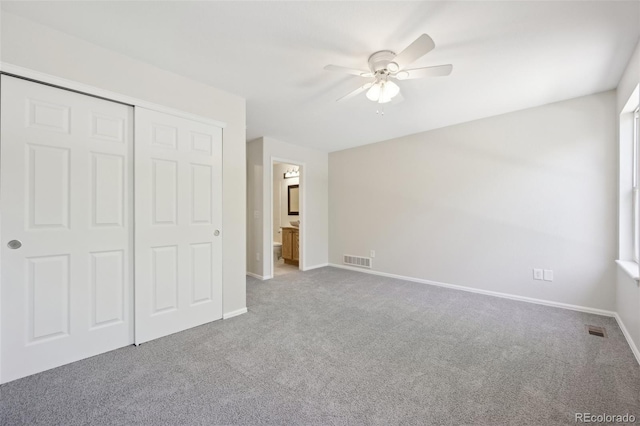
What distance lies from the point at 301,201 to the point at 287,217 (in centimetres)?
152

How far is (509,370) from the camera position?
1.88m

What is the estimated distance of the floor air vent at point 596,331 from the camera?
7.88ft

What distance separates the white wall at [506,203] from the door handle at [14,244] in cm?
430

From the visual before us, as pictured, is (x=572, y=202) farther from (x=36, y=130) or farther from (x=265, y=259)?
(x=36, y=130)

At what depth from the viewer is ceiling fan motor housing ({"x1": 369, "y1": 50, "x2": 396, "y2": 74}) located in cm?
203

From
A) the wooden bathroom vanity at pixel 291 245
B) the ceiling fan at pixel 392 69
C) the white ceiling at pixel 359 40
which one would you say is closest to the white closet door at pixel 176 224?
the white ceiling at pixel 359 40

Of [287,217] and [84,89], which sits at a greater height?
[84,89]

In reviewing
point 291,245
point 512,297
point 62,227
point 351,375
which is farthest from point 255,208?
point 512,297

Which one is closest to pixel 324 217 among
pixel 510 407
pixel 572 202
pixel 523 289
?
pixel 523 289

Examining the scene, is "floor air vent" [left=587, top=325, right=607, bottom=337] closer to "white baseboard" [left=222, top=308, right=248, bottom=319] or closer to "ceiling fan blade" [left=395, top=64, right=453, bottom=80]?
"ceiling fan blade" [left=395, top=64, right=453, bottom=80]

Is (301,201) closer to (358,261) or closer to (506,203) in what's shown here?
(358,261)

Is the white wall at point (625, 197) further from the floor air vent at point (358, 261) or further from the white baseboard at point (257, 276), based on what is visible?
the white baseboard at point (257, 276)

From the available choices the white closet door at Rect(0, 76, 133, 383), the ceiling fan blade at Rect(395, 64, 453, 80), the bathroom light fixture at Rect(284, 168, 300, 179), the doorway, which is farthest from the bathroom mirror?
the ceiling fan blade at Rect(395, 64, 453, 80)

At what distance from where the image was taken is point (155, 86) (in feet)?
7.64
